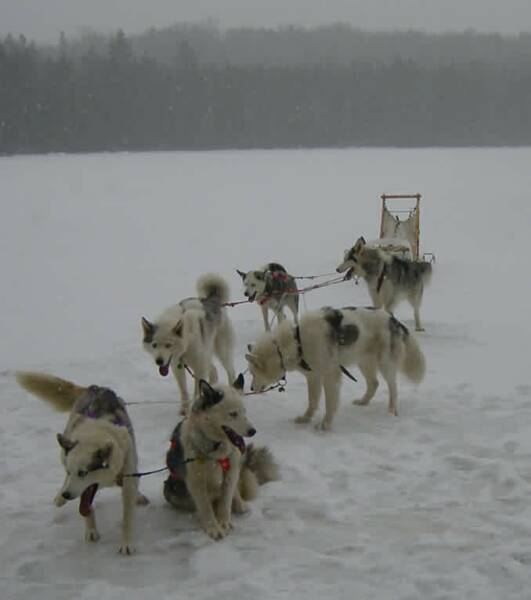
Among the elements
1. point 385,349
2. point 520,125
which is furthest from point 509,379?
point 520,125

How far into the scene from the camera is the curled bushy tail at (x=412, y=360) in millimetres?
5230

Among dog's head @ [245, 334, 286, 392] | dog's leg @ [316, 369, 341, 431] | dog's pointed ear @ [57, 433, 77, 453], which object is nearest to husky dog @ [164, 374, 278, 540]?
dog's pointed ear @ [57, 433, 77, 453]

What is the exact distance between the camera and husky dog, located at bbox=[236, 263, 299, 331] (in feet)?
25.7

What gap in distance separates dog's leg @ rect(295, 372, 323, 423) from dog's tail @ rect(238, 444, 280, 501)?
0.98m

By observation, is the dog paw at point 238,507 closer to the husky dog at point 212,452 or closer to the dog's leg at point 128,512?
the husky dog at point 212,452

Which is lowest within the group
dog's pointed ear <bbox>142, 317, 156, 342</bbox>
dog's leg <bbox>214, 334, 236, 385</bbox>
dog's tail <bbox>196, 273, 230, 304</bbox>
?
dog's leg <bbox>214, 334, 236, 385</bbox>

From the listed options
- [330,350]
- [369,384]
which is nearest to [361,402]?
[369,384]

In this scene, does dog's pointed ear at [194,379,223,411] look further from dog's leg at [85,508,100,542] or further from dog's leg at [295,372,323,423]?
dog's leg at [295,372,323,423]

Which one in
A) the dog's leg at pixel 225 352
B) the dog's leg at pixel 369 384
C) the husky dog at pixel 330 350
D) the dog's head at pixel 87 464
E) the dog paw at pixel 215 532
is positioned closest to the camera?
the dog's head at pixel 87 464

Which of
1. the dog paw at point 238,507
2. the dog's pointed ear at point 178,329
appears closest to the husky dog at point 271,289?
the dog's pointed ear at point 178,329

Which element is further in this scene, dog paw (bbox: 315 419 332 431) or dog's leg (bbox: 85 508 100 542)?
dog paw (bbox: 315 419 332 431)

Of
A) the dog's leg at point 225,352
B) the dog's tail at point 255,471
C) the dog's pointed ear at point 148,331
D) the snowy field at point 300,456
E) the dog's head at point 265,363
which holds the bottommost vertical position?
the snowy field at point 300,456

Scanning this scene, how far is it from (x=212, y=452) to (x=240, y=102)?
39.1 meters

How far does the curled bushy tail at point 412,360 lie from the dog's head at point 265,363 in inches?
36.3
